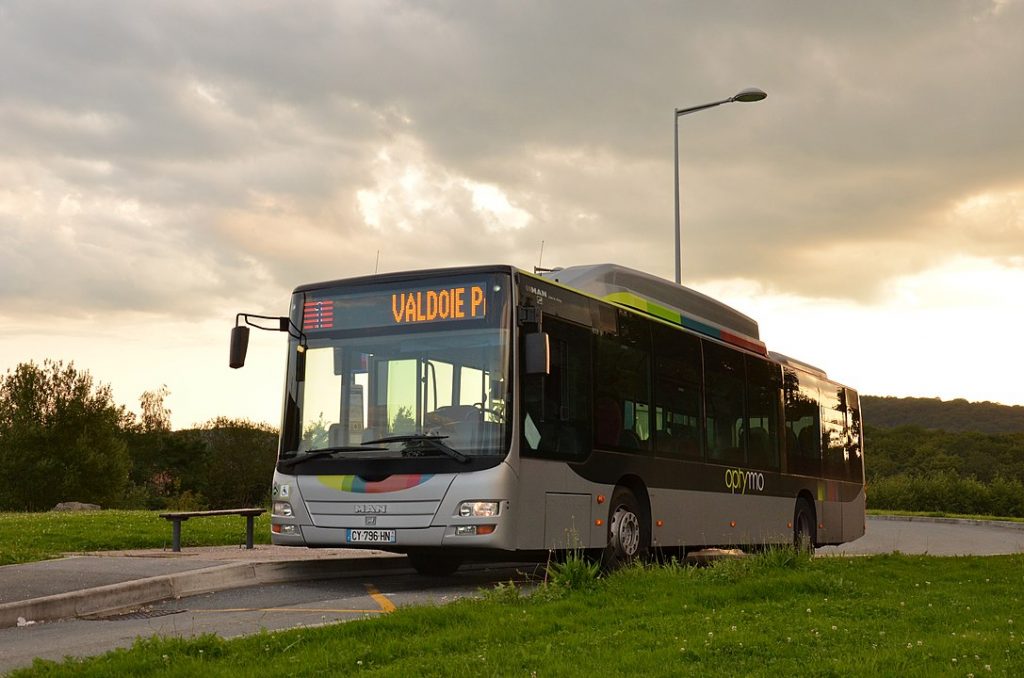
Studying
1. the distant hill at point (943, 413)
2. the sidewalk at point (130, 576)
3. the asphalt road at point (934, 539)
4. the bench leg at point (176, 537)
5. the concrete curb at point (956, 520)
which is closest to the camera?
the sidewalk at point (130, 576)

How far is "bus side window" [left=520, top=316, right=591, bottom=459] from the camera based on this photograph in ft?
40.4

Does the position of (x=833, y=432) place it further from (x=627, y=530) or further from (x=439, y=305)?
(x=439, y=305)

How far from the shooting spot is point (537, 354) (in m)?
12.0

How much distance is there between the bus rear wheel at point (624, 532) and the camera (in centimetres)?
1357

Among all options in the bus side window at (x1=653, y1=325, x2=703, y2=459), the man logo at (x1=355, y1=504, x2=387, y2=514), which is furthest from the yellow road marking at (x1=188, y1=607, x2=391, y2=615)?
the bus side window at (x1=653, y1=325, x2=703, y2=459)

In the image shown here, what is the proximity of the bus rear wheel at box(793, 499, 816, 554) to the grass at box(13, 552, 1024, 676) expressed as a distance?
827cm

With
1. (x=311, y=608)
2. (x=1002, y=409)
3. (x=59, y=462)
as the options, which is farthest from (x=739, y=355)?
(x=1002, y=409)

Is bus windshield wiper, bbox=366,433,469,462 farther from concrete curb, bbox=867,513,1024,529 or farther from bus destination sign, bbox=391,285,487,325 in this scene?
concrete curb, bbox=867,513,1024,529

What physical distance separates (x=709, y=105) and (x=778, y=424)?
37.5ft

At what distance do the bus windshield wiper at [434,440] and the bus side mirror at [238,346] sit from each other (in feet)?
6.37

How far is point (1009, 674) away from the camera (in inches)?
262

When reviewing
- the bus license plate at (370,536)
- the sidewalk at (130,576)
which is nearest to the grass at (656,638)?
the bus license plate at (370,536)

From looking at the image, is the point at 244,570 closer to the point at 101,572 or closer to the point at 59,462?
the point at 101,572

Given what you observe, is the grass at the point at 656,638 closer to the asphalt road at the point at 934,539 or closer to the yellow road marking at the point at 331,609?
the yellow road marking at the point at 331,609
